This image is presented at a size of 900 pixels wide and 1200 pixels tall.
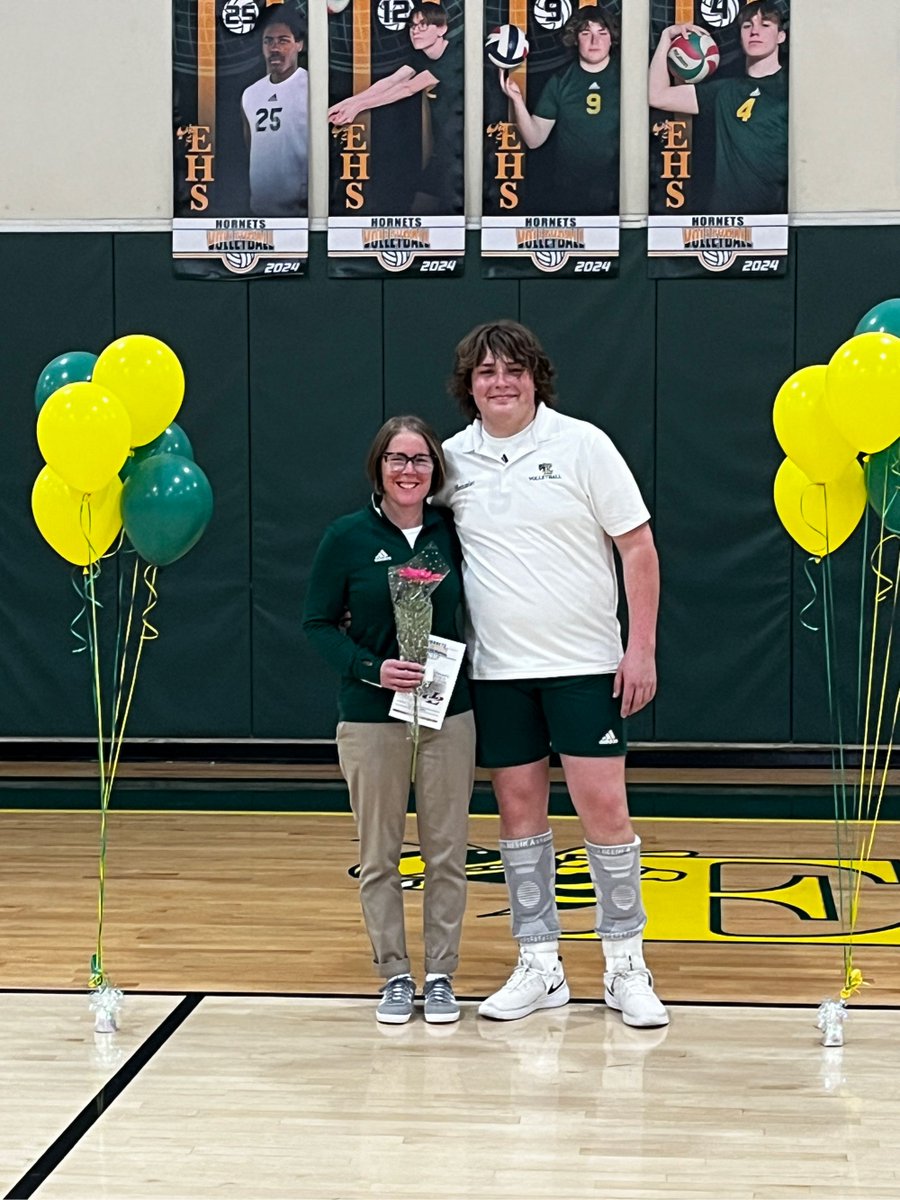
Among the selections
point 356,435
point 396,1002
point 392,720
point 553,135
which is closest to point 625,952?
point 396,1002

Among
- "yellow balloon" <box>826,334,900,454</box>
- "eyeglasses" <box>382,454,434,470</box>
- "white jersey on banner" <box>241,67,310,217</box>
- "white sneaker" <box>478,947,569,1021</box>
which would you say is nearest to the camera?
"yellow balloon" <box>826,334,900,454</box>

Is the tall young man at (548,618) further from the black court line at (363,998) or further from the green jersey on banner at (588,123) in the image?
the green jersey on banner at (588,123)

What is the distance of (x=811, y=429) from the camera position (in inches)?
140

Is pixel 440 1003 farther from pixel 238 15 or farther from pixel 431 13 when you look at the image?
pixel 238 15

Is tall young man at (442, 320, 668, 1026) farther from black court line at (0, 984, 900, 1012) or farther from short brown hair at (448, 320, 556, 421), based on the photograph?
black court line at (0, 984, 900, 1012)

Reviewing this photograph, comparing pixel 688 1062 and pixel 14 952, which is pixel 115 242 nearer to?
pixel 14 952

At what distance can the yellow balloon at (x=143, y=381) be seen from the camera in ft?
12.0

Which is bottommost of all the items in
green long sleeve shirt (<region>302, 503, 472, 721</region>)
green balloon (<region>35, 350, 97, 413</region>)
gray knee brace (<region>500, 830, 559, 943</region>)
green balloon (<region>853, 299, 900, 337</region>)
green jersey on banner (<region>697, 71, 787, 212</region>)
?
gray knee brace (<region>500, 830, 559, 943</region>)

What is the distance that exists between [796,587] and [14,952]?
4.57 metres

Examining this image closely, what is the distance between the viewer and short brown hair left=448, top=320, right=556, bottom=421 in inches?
143

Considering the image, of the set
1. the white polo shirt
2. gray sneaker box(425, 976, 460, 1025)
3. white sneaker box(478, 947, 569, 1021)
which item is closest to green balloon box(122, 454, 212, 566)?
the white polo shirt

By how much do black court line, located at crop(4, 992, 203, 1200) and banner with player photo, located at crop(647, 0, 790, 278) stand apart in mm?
5055

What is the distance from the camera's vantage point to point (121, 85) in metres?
7.94

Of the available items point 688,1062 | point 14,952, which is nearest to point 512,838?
point 688,1062
